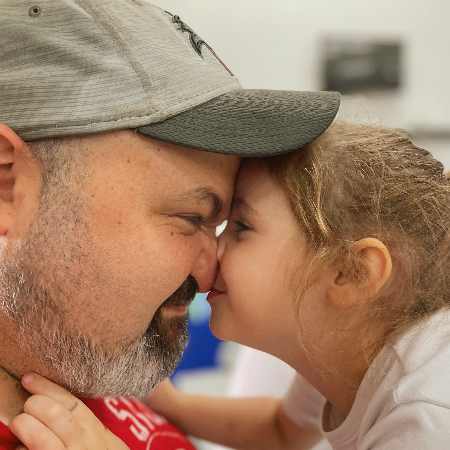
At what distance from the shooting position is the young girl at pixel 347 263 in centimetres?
103

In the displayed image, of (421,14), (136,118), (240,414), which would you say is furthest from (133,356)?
(421,14)

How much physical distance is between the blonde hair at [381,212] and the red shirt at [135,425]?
0.35 m

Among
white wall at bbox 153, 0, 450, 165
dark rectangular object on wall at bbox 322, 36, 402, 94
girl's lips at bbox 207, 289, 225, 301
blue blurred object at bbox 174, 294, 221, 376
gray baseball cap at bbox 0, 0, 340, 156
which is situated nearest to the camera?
gray baseball cap at bbox 0, 0, 340, 156

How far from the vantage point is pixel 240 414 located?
4.59 ft

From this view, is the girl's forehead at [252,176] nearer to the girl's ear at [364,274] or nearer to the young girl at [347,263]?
the young girl at [347,263]

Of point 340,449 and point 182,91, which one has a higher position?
point 182,91

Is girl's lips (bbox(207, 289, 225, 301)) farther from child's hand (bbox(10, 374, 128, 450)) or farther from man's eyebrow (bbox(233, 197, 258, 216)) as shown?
child's hand (bbox(10, 374, 128, 450))

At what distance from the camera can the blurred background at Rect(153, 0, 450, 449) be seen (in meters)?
2.76

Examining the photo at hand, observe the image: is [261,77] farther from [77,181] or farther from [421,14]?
[77,181]

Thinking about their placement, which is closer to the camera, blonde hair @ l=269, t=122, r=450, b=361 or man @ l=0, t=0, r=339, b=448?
man @ l=0, t=0, r=339, b=448

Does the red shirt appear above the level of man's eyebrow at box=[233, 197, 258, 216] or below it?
below

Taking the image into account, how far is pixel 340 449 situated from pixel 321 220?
1.29 ft

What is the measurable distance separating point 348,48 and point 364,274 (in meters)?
2.08

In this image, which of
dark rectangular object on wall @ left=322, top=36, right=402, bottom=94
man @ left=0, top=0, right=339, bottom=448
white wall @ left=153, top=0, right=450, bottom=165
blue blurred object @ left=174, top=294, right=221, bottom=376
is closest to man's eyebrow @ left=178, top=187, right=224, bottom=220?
man @ left=0, top=0, right=339, bottom=448
